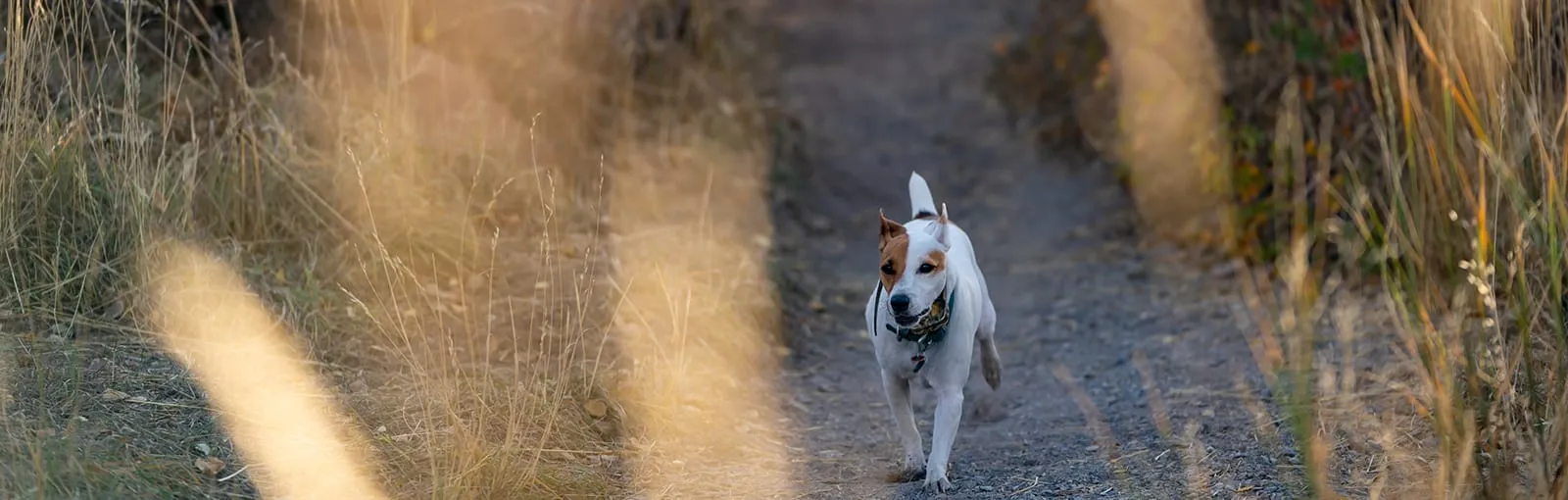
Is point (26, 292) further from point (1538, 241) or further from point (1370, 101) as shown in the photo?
point (1370, 101)

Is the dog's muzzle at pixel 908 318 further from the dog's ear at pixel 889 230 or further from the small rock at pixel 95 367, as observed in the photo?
the small rock at pixel 95 367

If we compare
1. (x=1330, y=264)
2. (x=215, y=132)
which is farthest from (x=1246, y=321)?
(x=215, y=132)

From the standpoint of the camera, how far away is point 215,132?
6.05m

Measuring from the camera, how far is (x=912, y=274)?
4.42 m

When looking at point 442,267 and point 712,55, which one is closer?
point 442,267

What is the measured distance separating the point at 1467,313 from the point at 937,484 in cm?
160

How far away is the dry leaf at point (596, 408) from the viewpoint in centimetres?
498

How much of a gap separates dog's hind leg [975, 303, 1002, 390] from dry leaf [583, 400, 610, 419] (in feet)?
4.64

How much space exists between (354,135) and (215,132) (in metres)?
0.56

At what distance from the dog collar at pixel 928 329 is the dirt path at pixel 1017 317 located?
44cm

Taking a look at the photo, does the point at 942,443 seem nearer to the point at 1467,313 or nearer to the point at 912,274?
the point at 912,274

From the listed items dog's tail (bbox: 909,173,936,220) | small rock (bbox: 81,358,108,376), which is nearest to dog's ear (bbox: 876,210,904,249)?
dog's tail (bbox: 909,173,936,220)

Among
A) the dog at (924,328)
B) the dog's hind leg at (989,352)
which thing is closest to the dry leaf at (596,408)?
the dog at (924,328)

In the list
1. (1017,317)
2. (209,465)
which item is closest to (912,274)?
(209,465)
